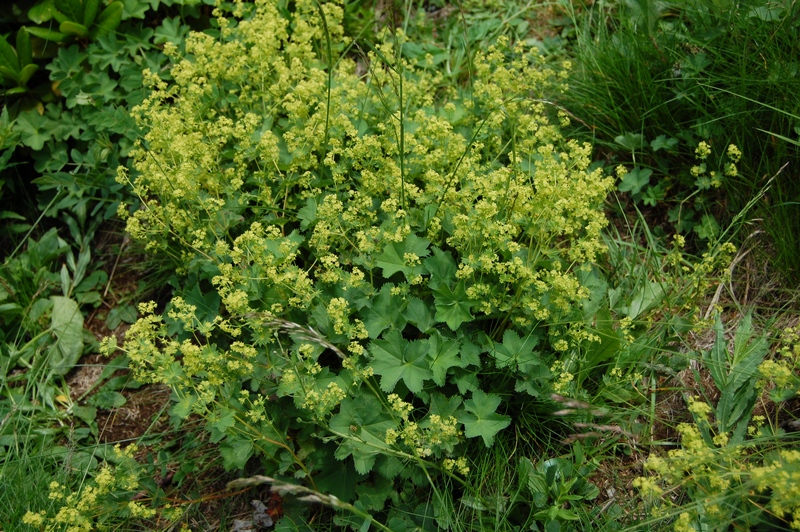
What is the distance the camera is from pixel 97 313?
13.9ft


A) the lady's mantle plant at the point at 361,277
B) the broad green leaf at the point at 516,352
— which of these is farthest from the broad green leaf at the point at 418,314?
the broad green leaf at the point at 516,352

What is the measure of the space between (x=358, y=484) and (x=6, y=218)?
316 cm

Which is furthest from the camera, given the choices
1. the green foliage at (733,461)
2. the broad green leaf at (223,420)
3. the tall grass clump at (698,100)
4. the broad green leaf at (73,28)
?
the broad green leaf at (73,28)

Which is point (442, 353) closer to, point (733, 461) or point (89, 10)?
point (733, 461)

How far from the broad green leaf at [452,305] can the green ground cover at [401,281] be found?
0.01m

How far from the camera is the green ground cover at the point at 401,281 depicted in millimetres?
2799

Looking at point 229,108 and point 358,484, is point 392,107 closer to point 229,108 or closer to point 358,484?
point 229,108

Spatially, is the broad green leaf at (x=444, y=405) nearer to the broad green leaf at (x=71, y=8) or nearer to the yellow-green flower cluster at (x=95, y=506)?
the yellow-green flower cluster at (x=95, y=506)

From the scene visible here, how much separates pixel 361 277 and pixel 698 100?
205 centimetres

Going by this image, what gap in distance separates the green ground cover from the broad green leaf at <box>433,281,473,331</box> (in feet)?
0.04

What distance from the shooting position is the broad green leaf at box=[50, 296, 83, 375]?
395cm

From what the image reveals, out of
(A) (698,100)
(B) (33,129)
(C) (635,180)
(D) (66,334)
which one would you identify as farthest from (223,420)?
(A) (698,100)

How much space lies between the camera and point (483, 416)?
284 centimetres

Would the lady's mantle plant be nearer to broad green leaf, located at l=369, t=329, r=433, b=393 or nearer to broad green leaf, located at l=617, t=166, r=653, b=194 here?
broad green leaf, located at l=369, t=329, r=433, b=393
